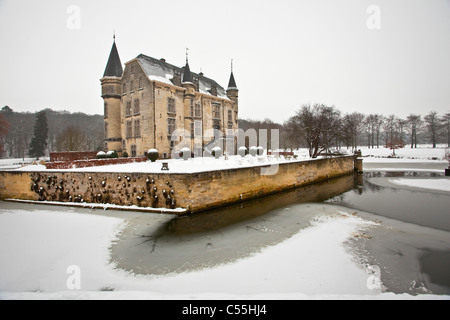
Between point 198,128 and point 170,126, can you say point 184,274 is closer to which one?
point 170,126

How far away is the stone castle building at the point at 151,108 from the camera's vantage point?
26.1 meters

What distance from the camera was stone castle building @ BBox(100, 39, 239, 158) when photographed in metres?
26.1

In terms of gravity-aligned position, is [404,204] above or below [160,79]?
below

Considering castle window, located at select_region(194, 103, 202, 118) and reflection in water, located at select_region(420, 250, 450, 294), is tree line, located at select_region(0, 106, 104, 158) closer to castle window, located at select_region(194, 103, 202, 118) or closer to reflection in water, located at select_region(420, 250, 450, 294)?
castle window, located at select_region(194, 103, 202, 118)

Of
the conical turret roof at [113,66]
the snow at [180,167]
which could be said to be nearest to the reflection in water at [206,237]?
the snow at [180,167]

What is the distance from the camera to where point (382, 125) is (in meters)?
69.6

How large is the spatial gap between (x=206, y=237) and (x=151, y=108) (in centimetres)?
2090

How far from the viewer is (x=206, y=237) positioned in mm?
8789

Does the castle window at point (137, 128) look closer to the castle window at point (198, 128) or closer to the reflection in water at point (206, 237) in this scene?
the castle window at point (198, 128)

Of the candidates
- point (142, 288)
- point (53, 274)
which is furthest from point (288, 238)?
point (53, 274)

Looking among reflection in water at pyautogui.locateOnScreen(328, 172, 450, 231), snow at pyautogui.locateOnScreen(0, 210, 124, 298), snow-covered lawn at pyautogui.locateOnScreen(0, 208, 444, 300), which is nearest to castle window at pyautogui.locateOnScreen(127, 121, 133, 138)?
snow at pyautogui.locateOnScreen(0, 210, 124, 298)

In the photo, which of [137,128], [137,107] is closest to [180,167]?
[137,128]
